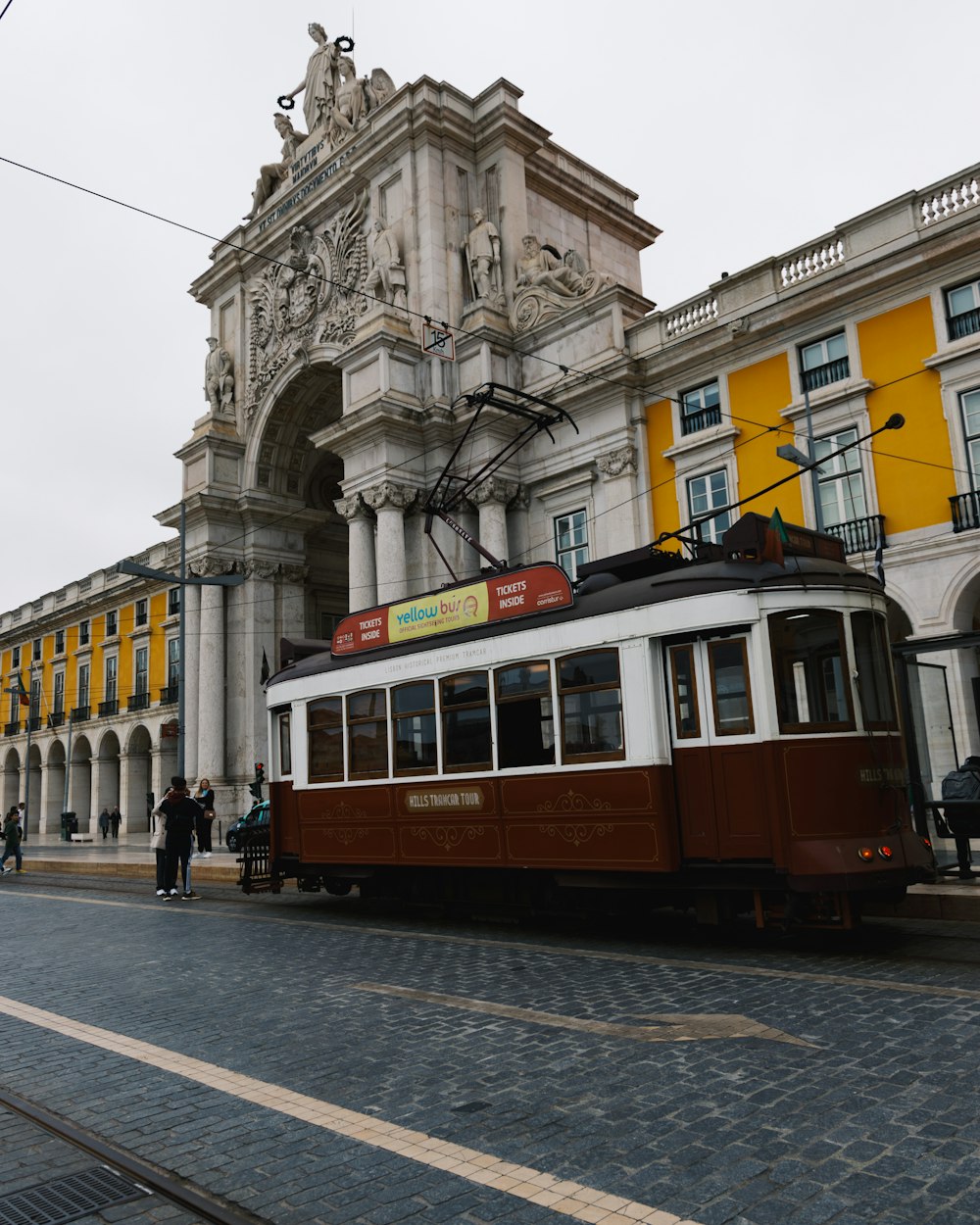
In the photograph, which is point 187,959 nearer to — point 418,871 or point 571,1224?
point 418,871

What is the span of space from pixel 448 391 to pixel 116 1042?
2311 cm

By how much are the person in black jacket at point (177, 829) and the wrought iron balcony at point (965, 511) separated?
1424cm

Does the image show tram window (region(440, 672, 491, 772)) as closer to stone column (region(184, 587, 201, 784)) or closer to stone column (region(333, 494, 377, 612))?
stone column (region(333, 494, 377, 612))

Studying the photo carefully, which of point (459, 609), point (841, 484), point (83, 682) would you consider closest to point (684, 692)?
point (459, 609)

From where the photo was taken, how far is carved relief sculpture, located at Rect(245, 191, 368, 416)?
3169 cm

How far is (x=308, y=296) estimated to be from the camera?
33469mm

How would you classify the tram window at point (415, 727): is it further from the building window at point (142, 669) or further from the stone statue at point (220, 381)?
the building window at point (142, 669)

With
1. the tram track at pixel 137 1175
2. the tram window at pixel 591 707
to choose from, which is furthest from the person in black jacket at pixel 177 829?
the tram track at pixel 137 1175

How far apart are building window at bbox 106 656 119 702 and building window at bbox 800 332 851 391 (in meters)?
37.7

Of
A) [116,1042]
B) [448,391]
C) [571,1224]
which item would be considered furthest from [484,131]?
[571,1224]

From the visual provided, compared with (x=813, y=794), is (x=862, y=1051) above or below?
below

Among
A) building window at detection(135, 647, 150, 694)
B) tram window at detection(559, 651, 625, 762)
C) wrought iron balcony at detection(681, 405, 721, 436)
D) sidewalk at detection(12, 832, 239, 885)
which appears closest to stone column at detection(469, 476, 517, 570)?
wrought iron balcony at detection(681, 405, 721, 436)

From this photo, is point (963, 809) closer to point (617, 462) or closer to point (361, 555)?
point (617, 462)

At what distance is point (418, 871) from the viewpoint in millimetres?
11516
